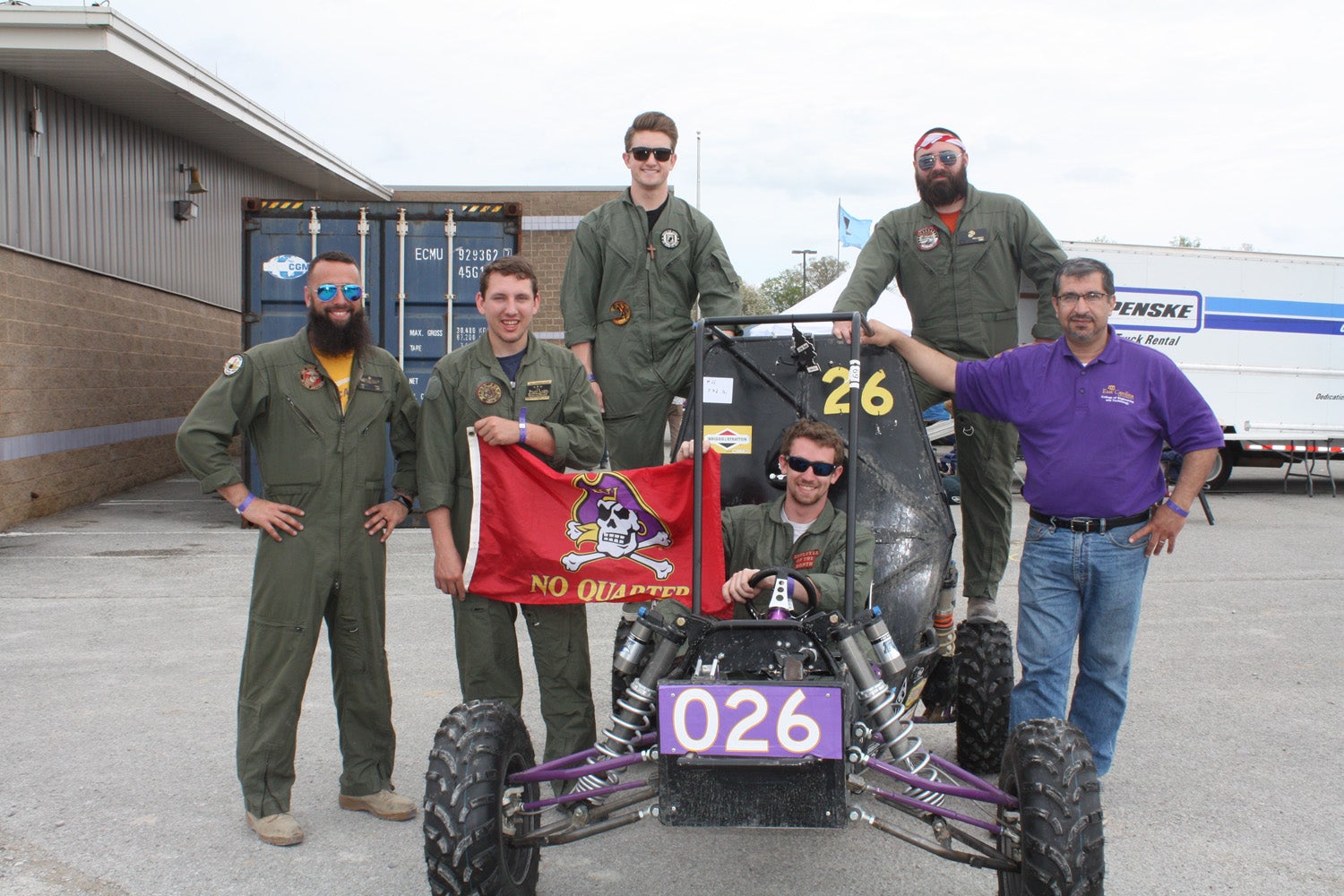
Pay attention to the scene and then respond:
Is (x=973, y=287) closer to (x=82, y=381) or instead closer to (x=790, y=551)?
(x=790, y=551)

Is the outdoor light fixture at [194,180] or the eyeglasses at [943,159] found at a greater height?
the outdoor light fixture at [194,180]

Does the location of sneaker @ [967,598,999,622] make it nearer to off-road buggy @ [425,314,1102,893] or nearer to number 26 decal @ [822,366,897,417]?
off-road buggy @ [425,314,1102,893]

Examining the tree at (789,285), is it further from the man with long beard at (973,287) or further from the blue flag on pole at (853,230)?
the man with long beard at (973,287)

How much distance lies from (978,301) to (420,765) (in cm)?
336

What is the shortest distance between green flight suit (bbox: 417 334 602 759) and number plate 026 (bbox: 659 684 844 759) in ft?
4.51

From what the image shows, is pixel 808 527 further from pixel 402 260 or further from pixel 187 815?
pixel 402 260

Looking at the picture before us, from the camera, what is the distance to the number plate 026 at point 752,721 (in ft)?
9.69

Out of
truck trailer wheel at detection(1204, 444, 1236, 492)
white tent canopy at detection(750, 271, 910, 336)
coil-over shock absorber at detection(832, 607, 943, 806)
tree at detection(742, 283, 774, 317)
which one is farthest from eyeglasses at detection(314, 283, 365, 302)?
tree at detection(742, 283, 774, 317)

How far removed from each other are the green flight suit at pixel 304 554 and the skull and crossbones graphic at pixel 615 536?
2.31ft

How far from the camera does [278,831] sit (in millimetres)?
4008

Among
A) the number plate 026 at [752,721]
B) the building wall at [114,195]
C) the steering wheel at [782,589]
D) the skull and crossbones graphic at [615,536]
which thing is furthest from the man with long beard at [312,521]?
the building wall at [114,195]

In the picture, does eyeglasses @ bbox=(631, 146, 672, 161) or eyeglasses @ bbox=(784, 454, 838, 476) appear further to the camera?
eyeglasses @ bbox=(631, 146, 672, 161)

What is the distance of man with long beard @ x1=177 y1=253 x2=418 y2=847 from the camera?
13.3 ft

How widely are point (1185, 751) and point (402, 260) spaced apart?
8.65 m
